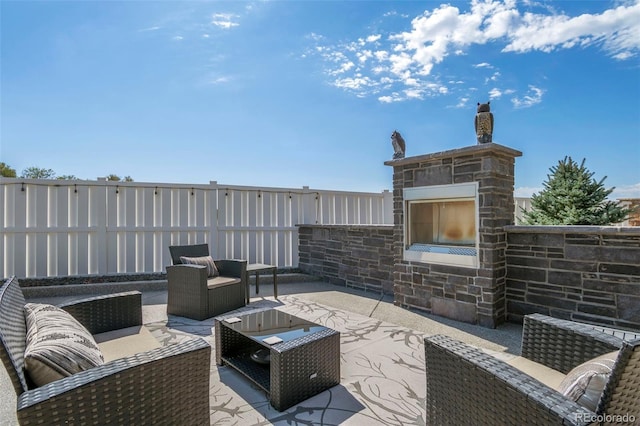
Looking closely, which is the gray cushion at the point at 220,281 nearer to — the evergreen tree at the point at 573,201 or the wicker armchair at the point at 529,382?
the wicker armchair at the point at 529,382

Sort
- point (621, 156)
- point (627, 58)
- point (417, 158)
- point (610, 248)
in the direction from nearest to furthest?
point (610, 248) → point (417, 158) → point (627, 58) → point (621, 156)

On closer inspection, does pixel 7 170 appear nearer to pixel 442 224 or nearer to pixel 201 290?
pixel 201 290

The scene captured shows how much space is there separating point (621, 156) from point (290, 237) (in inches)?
251

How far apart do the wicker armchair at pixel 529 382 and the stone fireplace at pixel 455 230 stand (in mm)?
1838

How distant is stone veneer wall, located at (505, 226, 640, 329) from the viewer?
3111 millimetres

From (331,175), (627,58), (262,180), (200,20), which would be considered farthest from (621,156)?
(200,20)

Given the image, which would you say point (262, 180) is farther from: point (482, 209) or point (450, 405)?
point (450, 405)

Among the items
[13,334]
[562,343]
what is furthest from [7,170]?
[562,343]

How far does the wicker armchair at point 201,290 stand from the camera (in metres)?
4.05

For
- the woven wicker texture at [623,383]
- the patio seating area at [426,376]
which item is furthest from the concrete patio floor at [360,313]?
the woven wicker texture at [623,383]

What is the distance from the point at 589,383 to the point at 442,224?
334 cm

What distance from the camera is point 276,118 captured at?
650 cm

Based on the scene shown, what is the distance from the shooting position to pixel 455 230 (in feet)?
14.1

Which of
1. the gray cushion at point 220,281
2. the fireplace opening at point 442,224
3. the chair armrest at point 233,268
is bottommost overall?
the gray cushion at point 220,281
